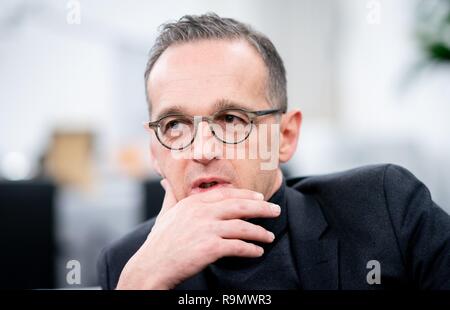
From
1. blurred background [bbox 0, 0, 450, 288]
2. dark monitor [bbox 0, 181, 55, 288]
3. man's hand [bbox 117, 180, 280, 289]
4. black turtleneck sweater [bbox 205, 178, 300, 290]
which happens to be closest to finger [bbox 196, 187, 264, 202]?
man's hand [bbox 117, 180, 280, 289]

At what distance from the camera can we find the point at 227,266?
0.92 metres

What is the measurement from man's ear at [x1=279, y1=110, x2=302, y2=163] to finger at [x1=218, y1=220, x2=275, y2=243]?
20 centimetres

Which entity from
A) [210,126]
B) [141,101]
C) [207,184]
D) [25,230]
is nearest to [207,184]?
[207,184]

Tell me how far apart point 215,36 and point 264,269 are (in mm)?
430

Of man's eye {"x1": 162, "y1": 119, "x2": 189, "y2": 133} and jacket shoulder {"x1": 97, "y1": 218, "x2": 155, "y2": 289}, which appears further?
jacket shoulder {"x1": 97, "y1": 218, "x2": 155, "y2": 289}

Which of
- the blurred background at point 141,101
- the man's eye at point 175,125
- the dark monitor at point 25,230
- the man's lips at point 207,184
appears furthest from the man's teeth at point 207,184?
the blurred background at point 141,101

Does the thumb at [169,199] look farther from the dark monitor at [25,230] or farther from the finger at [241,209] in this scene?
the dark monitor at [25,230]

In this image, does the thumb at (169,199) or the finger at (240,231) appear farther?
the thumb at (169,199)

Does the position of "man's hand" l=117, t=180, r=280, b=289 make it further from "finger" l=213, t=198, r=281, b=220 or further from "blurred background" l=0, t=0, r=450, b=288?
"blurred background" l=0, t=0, r=450, b=288

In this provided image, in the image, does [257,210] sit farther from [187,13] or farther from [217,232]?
[187,13]

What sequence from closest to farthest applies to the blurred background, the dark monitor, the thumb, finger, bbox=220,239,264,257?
finger, bbox=220,239,264,257
the thumb
the dark monitor
the blurred background

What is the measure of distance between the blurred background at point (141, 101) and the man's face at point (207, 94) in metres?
1.27

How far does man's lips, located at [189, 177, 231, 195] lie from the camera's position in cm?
84

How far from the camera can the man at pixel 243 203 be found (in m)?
0.81
